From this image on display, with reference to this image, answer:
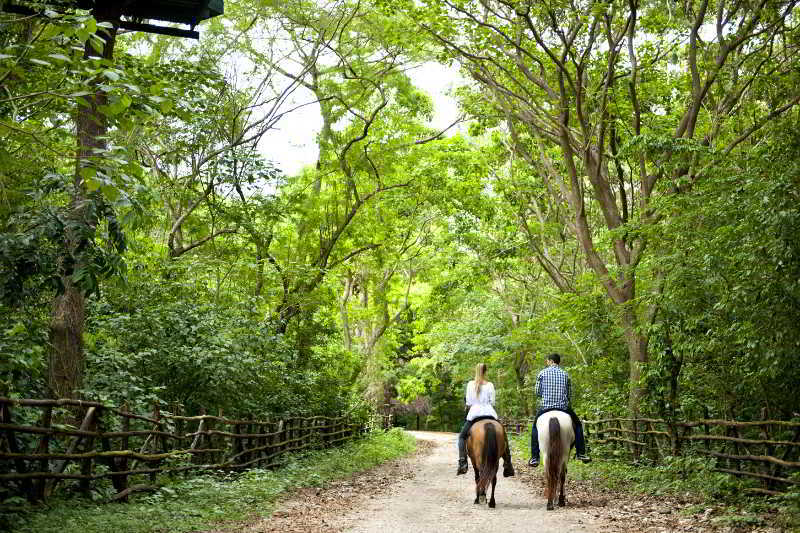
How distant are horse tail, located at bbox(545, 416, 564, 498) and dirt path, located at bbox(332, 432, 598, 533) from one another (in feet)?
1.19

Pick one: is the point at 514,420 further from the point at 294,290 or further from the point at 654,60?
the point at 654,60

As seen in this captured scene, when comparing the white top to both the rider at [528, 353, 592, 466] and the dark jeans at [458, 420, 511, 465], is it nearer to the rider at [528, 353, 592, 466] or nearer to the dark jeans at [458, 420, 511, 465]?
the dark jeans at [458, 420, 511, 465]

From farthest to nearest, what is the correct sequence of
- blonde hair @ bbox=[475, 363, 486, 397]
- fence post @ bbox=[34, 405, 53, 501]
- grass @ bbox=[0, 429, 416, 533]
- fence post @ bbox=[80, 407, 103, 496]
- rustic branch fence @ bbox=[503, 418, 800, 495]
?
blonde hair @ bbox=[475, 363, 486, 397], rustic branch fence @ bbox=[503, 418, 800, 495], fence post @ bbox=[80, 407, 103, 496], fence post @ bbox=[34, 405, 53, 501], grass @ bbox=[0, 429, 416, 533]

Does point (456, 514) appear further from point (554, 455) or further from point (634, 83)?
point (634, 83)

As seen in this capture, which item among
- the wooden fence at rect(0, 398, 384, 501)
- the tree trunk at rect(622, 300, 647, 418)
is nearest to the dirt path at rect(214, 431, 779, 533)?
the wooden fence at rect(0, 398, 384, 501)

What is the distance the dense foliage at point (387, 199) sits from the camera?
7504 millimetres

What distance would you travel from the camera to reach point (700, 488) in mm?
9789

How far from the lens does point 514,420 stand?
3409 centimetres

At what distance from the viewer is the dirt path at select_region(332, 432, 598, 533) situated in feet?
25.3

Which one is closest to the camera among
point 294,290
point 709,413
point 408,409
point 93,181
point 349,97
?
point 93,181

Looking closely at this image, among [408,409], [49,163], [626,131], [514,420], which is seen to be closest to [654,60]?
[626,131]

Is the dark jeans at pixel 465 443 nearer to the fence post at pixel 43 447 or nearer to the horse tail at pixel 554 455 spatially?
the horse tail at pixel 554 455

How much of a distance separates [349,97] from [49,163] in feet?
35.1

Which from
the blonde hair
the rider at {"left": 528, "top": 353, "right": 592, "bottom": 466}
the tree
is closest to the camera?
the rider at {"left": 528, "top": 353, "right": 592, "bottom": 466}
